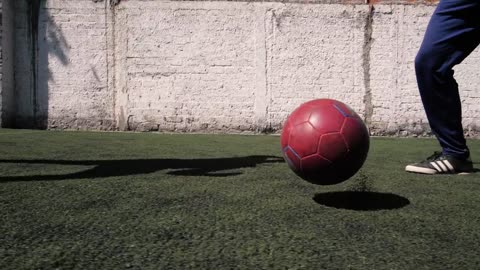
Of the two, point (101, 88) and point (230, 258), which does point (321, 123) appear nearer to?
point (230, 258)

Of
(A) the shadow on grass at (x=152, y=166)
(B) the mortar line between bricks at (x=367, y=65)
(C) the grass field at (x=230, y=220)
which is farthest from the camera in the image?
(B) the mortar line between bricks at (x=367, y=65)

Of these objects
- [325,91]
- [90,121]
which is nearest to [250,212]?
[325,91]

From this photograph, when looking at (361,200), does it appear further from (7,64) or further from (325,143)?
(7,64)

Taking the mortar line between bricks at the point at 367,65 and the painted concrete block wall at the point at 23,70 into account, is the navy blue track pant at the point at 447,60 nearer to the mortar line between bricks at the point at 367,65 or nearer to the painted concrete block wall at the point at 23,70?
the mortar line between bricks at the point at 367,65

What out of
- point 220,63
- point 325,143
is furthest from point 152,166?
point 220,63

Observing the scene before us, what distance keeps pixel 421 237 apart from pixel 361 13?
8.12 metres

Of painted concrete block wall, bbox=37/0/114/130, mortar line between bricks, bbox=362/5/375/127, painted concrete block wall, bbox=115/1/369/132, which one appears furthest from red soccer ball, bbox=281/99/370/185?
painted concrete block wall, bbox=37/0/114/130

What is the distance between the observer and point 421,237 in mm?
1729

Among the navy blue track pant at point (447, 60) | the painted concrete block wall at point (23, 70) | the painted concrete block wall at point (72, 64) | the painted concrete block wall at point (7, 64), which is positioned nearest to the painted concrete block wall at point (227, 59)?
the painted concrete block wall at point (72, 64)

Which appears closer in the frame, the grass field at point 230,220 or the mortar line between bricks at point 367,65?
the grass field at point 230,220

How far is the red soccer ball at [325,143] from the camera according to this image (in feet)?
7.69

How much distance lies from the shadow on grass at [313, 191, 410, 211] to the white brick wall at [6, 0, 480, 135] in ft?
21.6

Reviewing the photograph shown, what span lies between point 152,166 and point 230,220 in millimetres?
1929

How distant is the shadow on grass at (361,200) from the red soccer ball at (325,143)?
4.4 inches
